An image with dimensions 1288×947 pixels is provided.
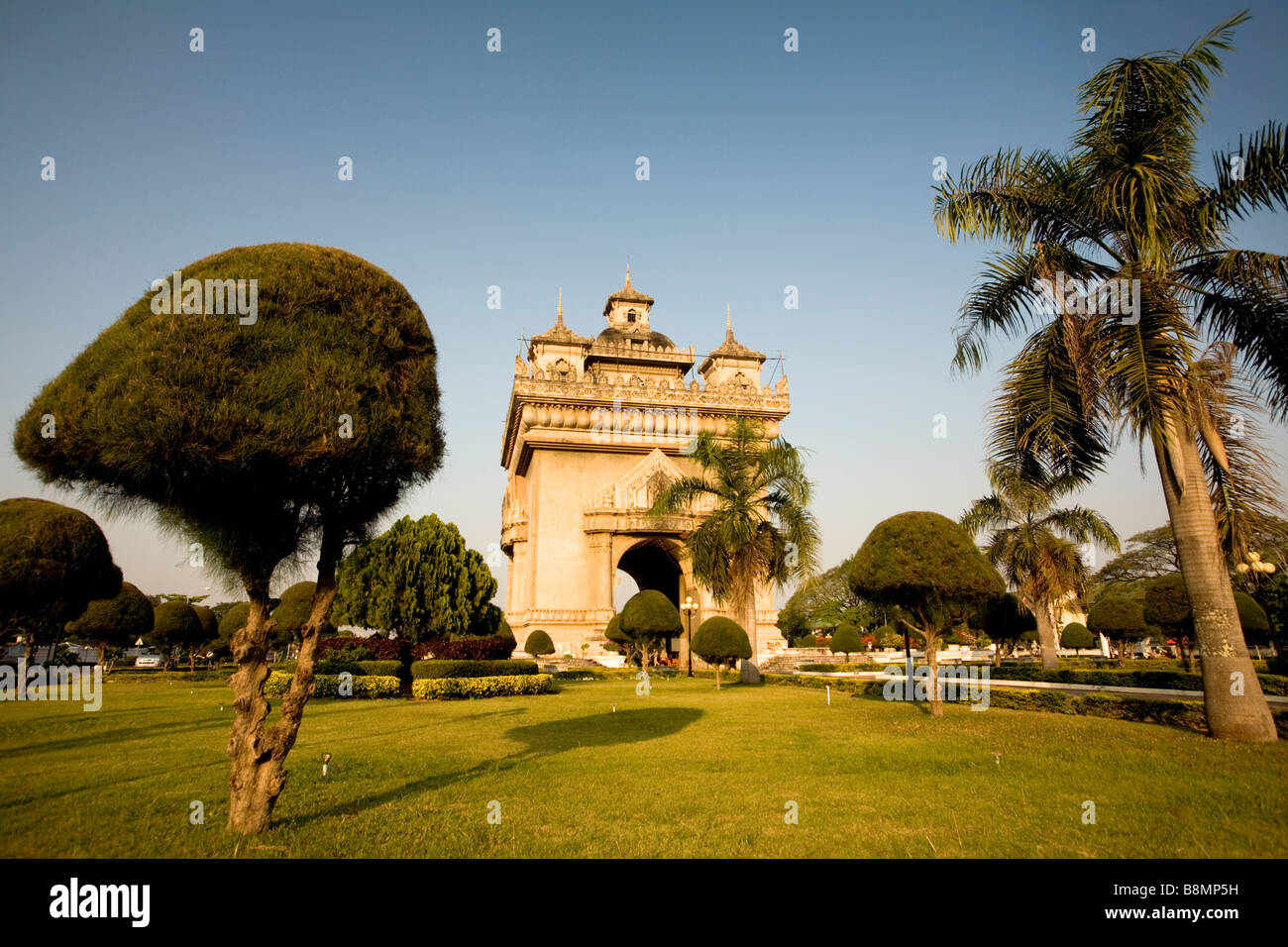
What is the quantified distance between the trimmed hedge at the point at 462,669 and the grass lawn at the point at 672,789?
608 cm

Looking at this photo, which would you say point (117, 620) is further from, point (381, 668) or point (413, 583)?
point (413, 583)

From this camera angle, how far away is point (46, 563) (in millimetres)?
15039

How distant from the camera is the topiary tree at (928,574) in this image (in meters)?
14.6

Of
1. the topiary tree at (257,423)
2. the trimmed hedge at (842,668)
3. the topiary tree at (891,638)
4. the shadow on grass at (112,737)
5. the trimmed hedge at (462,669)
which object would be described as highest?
the topiary tree at (257,423)

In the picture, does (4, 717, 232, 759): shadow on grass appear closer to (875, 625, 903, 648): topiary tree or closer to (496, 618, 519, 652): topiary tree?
(496, 618, 519, 652): topiary tree

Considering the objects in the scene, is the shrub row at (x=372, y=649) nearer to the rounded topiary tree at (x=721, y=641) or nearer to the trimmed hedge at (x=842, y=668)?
the rounded topiary tree at (x=721, y=641)

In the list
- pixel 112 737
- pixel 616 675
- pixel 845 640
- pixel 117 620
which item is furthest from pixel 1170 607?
pixel 117 620

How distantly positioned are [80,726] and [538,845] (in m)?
13.6

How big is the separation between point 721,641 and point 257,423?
22614 mm

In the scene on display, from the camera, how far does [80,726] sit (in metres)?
14.6

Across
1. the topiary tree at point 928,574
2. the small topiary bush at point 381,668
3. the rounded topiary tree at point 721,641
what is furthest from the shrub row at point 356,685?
the topiary tree at point 928,574

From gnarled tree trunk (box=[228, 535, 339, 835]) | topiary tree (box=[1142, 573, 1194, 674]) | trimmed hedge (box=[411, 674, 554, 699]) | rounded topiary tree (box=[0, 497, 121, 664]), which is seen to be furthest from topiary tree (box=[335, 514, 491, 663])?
topiary tree (box=[1142, 573, 1194, 674])
